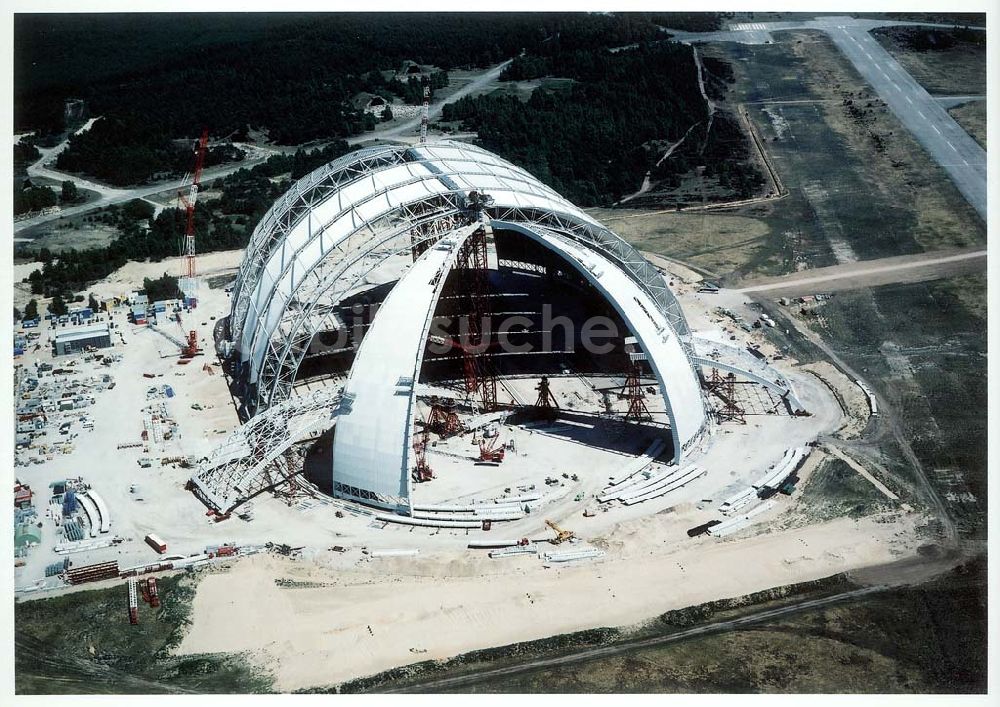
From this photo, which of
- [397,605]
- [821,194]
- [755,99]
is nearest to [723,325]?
[821,194]

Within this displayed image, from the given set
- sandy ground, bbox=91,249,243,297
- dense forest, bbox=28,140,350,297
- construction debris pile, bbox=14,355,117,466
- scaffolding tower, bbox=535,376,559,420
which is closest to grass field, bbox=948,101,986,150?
dense forest, bbox=28,140,350,297

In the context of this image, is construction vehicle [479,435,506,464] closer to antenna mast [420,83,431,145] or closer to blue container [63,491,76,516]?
blue container [63,491,76,516]

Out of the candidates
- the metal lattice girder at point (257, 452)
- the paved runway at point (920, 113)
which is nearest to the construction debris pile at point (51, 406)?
the metal lattice girder at point (257, 452)

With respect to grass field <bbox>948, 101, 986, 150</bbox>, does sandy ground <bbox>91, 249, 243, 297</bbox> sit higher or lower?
lower

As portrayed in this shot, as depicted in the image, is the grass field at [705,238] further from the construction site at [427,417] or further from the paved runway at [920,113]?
A: the paved runway at [920,113]

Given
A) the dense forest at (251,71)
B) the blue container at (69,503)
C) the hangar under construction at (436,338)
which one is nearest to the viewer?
the blue container at (69,503)

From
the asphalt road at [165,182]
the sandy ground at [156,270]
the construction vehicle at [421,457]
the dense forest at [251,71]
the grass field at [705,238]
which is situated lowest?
the construction vehicle at [421,457]

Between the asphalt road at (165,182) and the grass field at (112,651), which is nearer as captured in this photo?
the grass field at (112,651)

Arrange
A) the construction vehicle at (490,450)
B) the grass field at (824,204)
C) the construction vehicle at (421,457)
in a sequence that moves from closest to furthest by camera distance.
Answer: the construction vehicle at (421,457) → the construction vehicle at (490,450) → the grass field at (824,204)

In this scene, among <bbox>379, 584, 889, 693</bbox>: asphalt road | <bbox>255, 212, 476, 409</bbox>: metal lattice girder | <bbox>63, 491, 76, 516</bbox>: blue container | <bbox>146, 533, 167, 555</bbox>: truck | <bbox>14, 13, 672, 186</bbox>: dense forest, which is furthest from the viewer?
<bbox>14, 13, 672, 186</bbox>: dense forest
